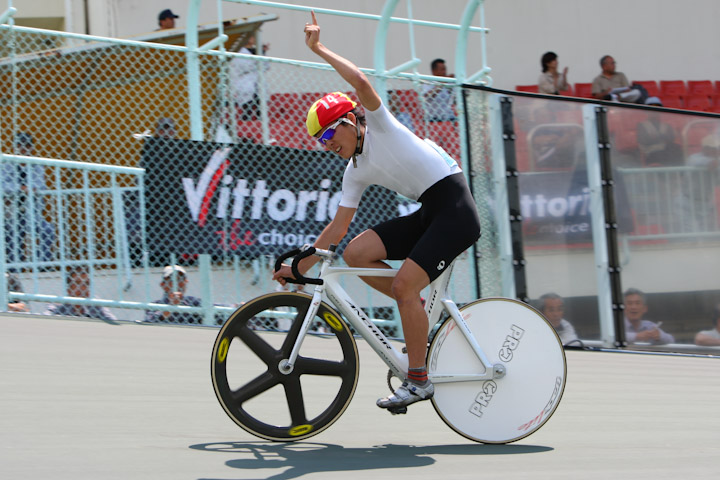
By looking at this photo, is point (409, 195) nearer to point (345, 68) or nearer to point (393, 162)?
point (393, 162)

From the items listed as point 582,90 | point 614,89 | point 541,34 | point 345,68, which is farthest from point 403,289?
point 541,34

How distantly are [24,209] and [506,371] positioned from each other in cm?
463

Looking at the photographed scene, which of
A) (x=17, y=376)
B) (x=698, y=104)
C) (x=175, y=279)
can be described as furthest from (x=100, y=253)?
(x=698, y=104)

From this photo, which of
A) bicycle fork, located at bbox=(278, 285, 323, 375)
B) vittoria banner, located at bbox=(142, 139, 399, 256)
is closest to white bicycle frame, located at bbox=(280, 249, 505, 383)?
bicycle fork, located at bbox=(278, 285, 323, 375)

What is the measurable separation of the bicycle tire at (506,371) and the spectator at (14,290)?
443 cm

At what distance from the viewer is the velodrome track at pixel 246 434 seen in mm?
4250

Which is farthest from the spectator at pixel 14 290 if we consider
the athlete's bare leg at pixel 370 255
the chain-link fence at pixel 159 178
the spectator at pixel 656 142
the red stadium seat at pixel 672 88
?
the red stadium seat at pixel 672 88

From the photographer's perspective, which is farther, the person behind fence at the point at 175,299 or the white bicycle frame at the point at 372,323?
the person behind fence at the point at 175,299

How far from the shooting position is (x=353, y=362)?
4801 millimetres

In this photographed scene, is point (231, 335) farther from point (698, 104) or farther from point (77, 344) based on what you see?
point (698, 104)

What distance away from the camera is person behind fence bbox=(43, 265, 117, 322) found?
8.27 metres

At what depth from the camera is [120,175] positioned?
27.4 ft

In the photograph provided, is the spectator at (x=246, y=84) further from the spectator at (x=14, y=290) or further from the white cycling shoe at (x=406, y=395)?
the white cycling shoe at (x=406, y=395)

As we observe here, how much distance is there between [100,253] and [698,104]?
37.0 feet
